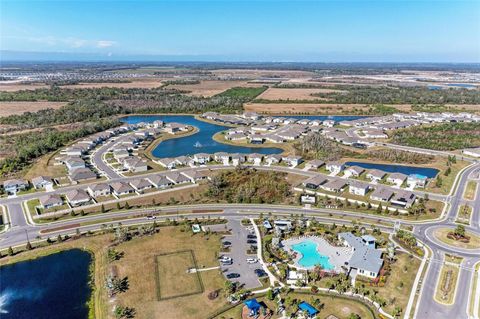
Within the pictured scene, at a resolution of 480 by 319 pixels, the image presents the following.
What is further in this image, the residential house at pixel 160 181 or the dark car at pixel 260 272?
the residential house at pixel 160 181

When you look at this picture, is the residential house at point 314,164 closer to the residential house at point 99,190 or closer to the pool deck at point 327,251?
the pool deck at point 327,251

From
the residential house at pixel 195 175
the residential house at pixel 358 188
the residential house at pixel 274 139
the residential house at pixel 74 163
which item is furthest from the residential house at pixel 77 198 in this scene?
the residential house at pixel 274 139

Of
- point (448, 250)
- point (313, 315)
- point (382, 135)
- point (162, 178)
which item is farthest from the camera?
point (382, 135)

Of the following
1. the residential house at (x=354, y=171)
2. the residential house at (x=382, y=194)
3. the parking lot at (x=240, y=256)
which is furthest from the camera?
the residential house at (x=354, y=171)

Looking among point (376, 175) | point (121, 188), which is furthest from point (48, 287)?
point (376, 175)

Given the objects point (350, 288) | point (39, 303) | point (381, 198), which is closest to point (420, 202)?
point (381, 198)

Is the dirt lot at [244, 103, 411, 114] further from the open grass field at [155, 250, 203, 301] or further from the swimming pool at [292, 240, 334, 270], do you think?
the open grass field at [155, 250, 203, 301]

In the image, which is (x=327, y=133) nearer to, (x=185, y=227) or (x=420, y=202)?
(x=420, y=202)

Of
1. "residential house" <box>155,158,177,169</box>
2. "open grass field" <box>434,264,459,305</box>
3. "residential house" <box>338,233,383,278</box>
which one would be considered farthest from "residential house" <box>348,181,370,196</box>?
"residential house" <box>155,158,177,169</box>
